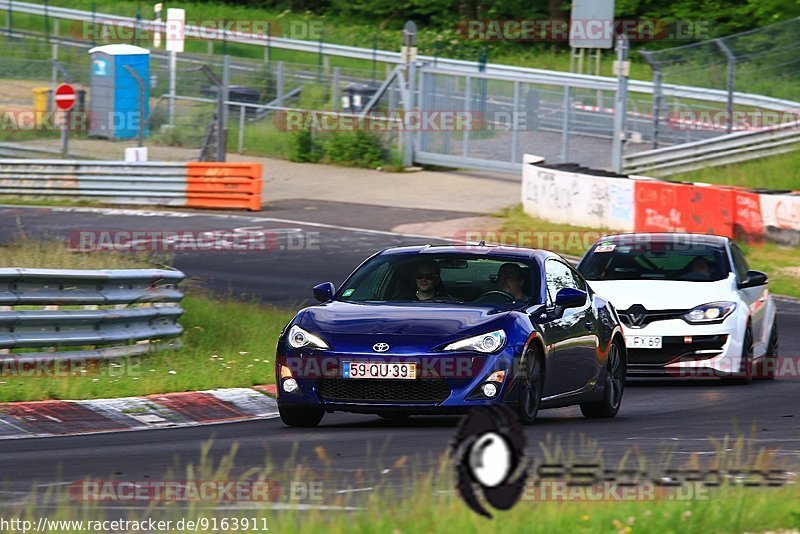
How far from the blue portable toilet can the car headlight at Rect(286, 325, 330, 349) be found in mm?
27682

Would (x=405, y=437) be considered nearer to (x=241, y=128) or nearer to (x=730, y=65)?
(x=730, y=65)

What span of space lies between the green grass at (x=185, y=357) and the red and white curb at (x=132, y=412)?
0.21m

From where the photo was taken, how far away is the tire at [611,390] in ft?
39.6

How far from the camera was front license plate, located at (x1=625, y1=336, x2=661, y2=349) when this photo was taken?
1444cm

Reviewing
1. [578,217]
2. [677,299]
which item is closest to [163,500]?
[677,299]

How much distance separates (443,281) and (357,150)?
1045 inches

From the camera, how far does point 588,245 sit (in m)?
26.8

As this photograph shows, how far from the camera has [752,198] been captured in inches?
971

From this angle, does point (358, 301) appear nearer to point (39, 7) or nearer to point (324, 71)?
point (324, 71)

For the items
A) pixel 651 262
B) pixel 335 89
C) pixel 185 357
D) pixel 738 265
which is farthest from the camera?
pixel 335 89

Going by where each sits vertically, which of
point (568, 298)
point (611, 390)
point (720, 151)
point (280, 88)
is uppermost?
point (280, 88)

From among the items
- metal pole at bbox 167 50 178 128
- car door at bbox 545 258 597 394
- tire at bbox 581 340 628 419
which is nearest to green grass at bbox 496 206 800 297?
metal pole at bbox 167 50 178 128

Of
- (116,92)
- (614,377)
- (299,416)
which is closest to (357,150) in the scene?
(116,92)

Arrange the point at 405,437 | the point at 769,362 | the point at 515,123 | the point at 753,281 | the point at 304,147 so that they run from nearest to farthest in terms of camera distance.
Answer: the point at 405,437 < the point at 753,281 < the point at 769,362 < the point at 515,123 < the point at 304,147
